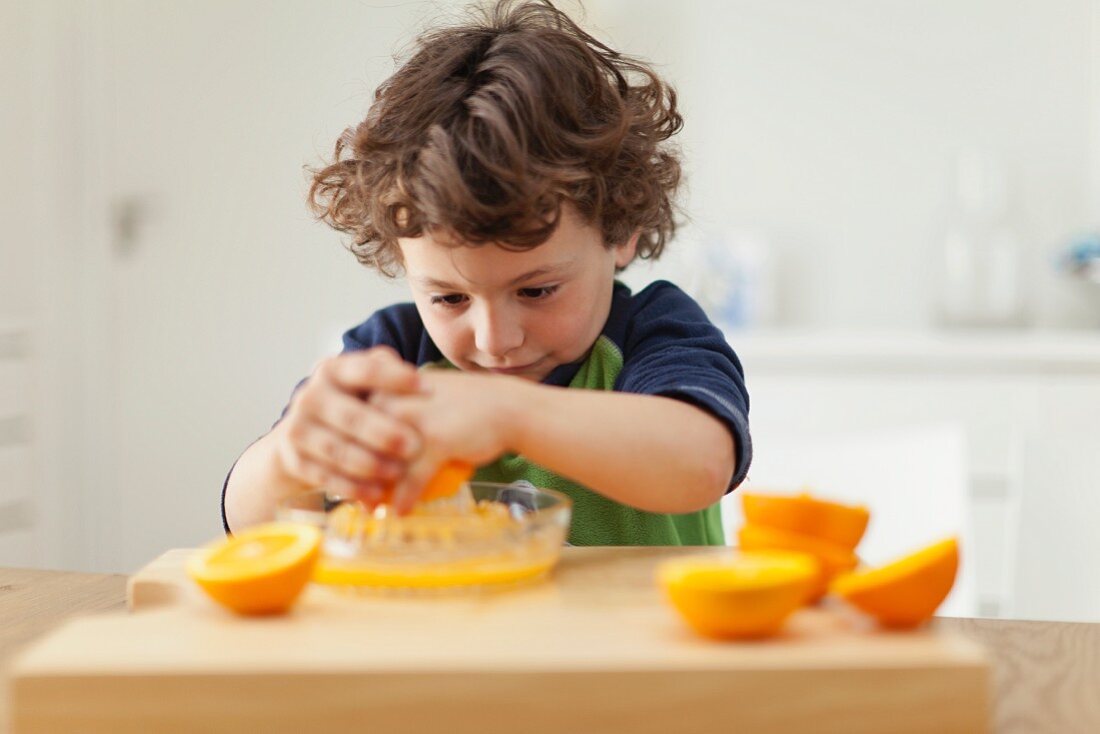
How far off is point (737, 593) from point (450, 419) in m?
0.21

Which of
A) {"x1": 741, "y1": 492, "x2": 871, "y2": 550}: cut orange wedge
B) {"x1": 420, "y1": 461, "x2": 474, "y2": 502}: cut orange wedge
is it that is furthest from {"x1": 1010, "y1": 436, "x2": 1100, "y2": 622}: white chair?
{"x1": 420, "y1": 461, "x2": 474, "y2": 502}: cut orange wedge

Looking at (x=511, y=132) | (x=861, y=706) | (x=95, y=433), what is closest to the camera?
(x=861, y=706)

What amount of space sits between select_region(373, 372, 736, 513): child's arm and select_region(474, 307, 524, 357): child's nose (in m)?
0.19

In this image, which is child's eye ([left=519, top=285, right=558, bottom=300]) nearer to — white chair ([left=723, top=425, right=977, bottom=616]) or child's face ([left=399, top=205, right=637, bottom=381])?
child's face ([left=399, top=205, right=637, bottom=381])

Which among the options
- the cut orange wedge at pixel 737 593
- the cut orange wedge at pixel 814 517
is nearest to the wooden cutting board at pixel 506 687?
the cut orange wedge at pixel 737 593

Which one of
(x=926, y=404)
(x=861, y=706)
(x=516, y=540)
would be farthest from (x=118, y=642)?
(x=926, y=404)

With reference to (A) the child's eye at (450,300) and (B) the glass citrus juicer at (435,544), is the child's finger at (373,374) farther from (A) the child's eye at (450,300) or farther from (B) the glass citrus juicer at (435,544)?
(A) the child's eye at (450,300)

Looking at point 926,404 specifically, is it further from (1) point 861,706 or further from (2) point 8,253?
(2) point 8,253

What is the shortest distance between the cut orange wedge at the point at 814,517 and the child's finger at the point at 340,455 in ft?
0.67

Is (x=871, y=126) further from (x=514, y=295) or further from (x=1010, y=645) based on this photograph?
(x=1010, y=645)

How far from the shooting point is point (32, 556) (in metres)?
2.83

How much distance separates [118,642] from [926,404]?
189 centimetres

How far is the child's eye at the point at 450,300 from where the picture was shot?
3.28ft

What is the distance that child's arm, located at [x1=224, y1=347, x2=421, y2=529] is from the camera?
0.67 meters
